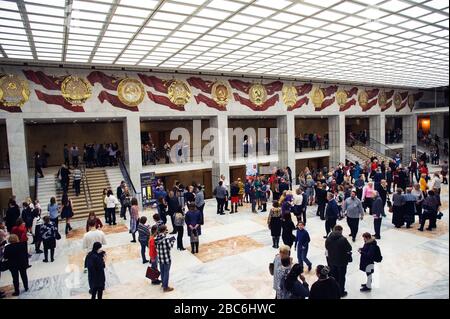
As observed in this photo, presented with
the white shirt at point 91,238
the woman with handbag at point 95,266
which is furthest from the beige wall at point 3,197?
the woman with handbag at point 95,266

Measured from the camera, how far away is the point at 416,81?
2302 cm

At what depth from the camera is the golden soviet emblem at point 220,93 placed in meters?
18.2

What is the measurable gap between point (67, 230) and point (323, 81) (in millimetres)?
18419

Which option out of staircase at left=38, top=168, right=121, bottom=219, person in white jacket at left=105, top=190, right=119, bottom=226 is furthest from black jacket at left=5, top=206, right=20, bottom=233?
person in white jacket at left=105, top=190, right=119, bottom=226

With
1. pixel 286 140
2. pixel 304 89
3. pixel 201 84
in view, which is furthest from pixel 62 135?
pixel 304 89

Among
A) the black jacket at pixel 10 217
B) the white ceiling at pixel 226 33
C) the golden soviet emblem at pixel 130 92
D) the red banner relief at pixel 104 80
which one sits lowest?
the black jacket at pixel 10 217

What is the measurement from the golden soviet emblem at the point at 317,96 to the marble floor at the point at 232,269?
13283 millimetres

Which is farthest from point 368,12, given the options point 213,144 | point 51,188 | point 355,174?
point 51,188

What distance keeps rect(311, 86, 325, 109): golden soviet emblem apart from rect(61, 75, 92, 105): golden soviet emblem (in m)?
14.8

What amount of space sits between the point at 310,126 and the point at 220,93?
46.9ft

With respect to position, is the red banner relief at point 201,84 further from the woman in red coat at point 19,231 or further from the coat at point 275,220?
the woman in red coat at point 19,231

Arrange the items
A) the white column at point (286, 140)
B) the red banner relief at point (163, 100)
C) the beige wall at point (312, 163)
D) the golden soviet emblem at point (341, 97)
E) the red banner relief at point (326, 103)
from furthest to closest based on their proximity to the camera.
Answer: the beige wall at point (312, 163)
the golden soviet emblem at point (341, 97)
the red banner relief at point (326, 103)
the white column at point (286, 140)
the red banner relief at point (163, 100)

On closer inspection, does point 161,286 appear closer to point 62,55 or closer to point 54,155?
point 62,55

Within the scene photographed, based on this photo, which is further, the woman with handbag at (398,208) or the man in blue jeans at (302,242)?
the woman with handbag at (398,208)
